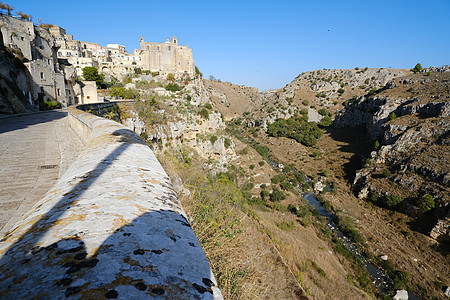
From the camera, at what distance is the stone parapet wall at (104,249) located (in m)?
0.87

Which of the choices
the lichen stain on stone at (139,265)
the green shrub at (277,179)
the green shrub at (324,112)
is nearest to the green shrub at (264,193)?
the green shrub at (277,179)

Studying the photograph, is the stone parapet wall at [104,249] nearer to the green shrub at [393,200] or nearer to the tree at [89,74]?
the green shrub at [393,200]

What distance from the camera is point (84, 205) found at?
62.1 inches

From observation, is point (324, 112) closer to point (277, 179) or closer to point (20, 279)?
point (277, 179)

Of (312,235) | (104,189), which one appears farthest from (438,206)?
(104,189)

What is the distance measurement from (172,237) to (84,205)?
2.59 feet

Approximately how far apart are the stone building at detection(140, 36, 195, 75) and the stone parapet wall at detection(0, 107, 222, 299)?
4764 cm

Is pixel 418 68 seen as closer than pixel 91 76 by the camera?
No

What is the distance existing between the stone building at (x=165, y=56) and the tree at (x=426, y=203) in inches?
1825

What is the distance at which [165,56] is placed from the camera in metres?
46.8

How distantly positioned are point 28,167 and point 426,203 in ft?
108

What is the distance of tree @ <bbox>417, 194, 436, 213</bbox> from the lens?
2250 centimetres

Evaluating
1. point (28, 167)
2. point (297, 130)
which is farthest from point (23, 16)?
point (297, 130)

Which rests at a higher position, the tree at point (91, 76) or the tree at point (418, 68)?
the tree at point (418, 68)
